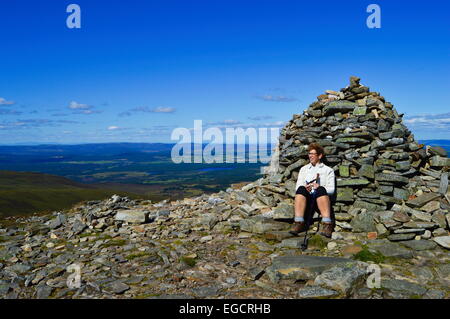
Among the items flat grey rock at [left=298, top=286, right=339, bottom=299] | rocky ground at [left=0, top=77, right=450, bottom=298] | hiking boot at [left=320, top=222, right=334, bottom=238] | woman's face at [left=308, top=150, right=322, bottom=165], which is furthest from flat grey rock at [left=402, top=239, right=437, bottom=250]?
flat grey rock at [left=298, top=286, right=339, bottom=299]

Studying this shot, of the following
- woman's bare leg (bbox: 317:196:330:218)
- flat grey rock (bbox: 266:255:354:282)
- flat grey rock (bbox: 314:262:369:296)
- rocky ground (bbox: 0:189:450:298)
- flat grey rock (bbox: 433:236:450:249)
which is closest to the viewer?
flat grey rock (bbox: 314:262:369:296)

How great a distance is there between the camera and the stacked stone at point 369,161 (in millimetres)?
12531

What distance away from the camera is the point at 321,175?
12.8 meters

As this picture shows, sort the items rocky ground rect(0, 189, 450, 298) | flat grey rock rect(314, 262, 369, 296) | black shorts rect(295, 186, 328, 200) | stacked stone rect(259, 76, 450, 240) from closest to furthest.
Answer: flat grey rock rect(314, 262, 369, 296) < rocky ground rect(0, 189, 450, 298) < black shorts rect(295, 186, 328, 200) < stacked stone rect(259, 76, 450, 240)

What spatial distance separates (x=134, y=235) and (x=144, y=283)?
4.94 m

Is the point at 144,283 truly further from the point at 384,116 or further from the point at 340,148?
the point at 384,116

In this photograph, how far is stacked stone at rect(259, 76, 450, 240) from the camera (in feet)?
41.1

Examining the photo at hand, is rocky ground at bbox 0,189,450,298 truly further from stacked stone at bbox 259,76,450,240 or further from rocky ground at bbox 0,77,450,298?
stacked stone at bbox 259,76,450,240

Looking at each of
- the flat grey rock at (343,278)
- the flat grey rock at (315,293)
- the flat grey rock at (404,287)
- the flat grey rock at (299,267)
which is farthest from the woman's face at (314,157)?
the flat grey rock at (315,293)

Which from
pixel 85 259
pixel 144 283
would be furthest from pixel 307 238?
pixel 85 259

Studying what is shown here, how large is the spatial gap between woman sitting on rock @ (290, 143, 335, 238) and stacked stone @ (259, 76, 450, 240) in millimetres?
1047

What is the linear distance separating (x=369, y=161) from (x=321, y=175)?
8.56 ft

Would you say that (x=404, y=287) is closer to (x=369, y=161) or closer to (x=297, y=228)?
(x=297, y=228)

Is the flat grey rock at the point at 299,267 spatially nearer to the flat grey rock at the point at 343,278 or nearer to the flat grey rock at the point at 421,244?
the flat grey rock at the point at 343,278
